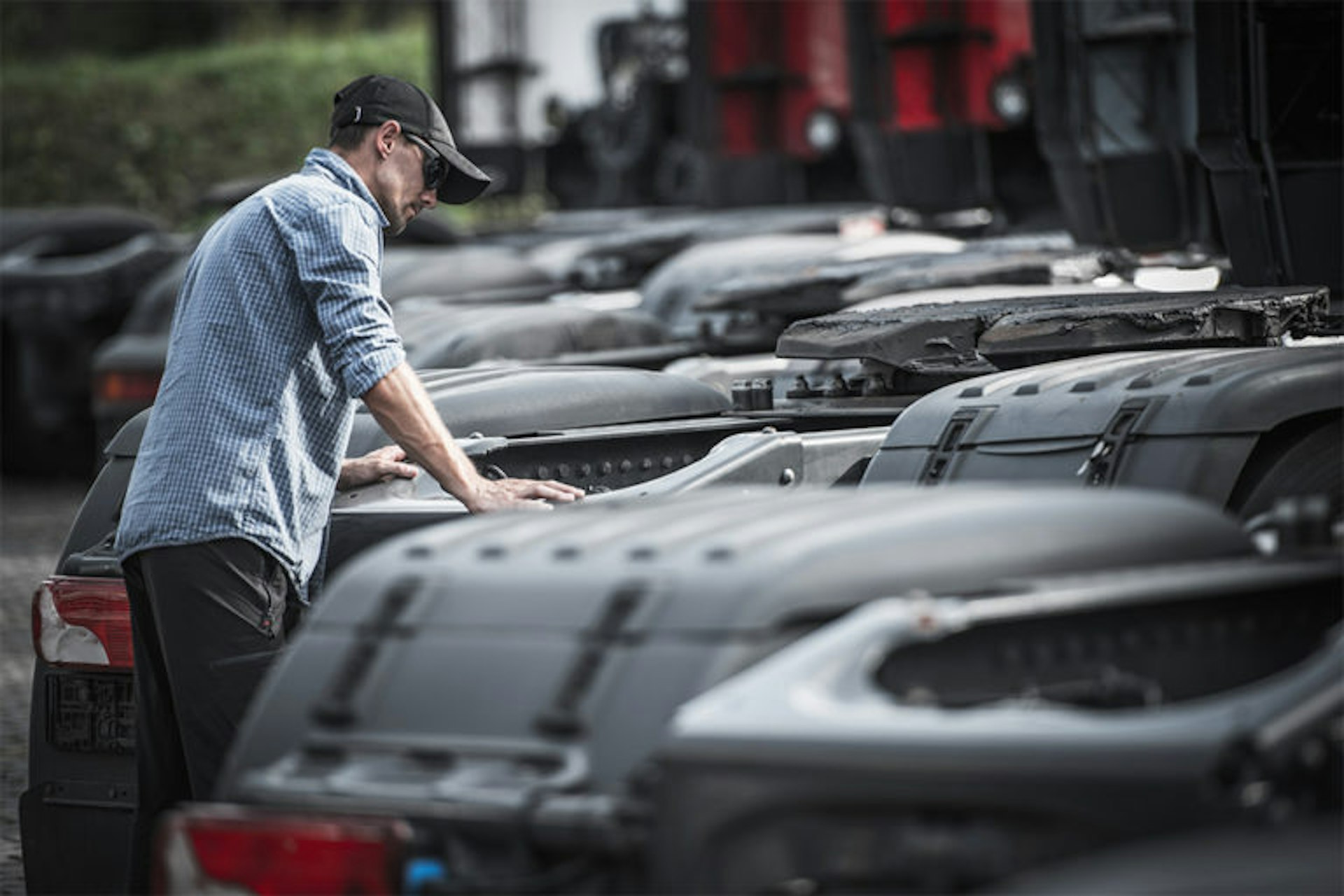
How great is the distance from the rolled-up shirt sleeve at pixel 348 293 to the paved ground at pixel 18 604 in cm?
175

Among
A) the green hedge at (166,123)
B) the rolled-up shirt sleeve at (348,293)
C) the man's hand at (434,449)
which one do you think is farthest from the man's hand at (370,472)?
the green hedge at (166,123)

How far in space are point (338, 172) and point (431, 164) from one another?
189 mm

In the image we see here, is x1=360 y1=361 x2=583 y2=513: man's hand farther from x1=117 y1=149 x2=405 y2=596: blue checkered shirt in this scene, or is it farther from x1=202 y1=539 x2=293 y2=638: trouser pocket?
x1=202 y1=539 x2=293 y2=638: trouser pocket

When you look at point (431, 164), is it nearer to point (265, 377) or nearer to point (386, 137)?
point (386, 137)

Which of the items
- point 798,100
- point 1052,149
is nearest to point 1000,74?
point 798,100

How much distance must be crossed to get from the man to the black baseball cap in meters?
0.15

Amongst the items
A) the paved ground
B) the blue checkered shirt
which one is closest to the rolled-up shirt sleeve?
the blue checkered shirt

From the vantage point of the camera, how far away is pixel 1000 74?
12875mm

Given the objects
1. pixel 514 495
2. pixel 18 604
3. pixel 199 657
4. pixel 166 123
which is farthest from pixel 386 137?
pixel 166 123

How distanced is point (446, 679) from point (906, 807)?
0.58 meters

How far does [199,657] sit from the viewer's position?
14.2 ft

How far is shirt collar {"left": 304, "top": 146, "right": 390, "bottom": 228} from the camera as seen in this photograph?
453cm

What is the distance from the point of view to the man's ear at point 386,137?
15.0 feet

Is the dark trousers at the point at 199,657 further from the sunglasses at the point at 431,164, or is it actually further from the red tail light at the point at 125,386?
the red tail light at the point at 125,386
